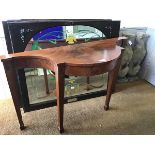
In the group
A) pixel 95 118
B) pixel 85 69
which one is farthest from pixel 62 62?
pixel 95 118

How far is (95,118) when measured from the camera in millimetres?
1616

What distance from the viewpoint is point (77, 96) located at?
1837mm

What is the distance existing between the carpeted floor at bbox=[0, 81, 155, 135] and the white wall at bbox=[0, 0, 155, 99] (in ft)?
1.47

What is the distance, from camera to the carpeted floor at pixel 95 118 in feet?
4.83

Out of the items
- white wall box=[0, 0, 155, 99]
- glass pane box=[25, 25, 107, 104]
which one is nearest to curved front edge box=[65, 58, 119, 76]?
glass pane box=[25, 25, 107, 104]

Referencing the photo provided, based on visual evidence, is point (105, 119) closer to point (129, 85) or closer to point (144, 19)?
point (129, 85)

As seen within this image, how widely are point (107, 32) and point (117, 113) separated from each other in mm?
790

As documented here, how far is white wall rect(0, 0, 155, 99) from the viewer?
1.53m

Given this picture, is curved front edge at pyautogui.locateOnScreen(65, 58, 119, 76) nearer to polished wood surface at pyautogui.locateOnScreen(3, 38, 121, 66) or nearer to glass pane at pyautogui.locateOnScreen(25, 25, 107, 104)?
polished wood surface at pyautogui.locateOnScreen(3, 38, 121, 66)
